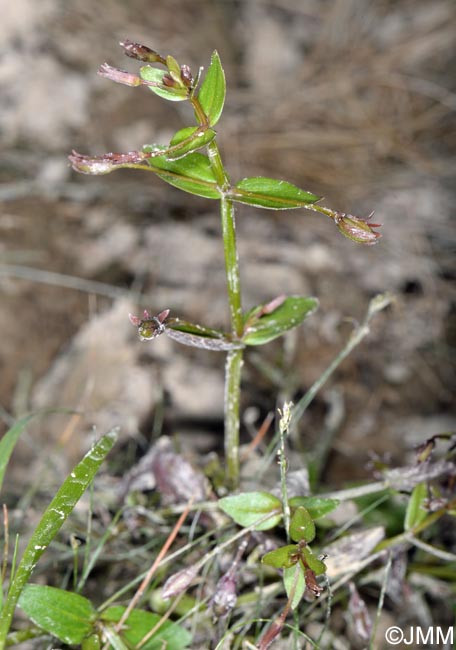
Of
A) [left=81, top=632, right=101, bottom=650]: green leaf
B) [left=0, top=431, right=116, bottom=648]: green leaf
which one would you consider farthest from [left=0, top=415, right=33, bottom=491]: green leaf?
[left=81, top=632, right=101, bottom=650]: green leaf

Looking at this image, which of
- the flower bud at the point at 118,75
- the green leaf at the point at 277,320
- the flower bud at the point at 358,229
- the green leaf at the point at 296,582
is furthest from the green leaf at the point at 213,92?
the green leaf at the point at 296,582

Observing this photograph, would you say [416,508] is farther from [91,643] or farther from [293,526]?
[91,643]

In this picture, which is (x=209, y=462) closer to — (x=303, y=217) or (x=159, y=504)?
(x=159, y=504)

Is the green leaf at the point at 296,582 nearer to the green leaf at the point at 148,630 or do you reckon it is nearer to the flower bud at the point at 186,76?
the green leaf at the point at 148,630

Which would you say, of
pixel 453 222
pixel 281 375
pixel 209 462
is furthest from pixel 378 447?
pixel 453 222

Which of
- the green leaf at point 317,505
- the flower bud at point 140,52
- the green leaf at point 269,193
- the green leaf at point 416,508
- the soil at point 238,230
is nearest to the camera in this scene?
the flower bud at point 140,52

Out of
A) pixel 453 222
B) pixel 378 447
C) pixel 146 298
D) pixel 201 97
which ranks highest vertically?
pixel 201 97

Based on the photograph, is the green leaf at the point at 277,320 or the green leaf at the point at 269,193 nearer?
the green leaf at the point at 269,193
